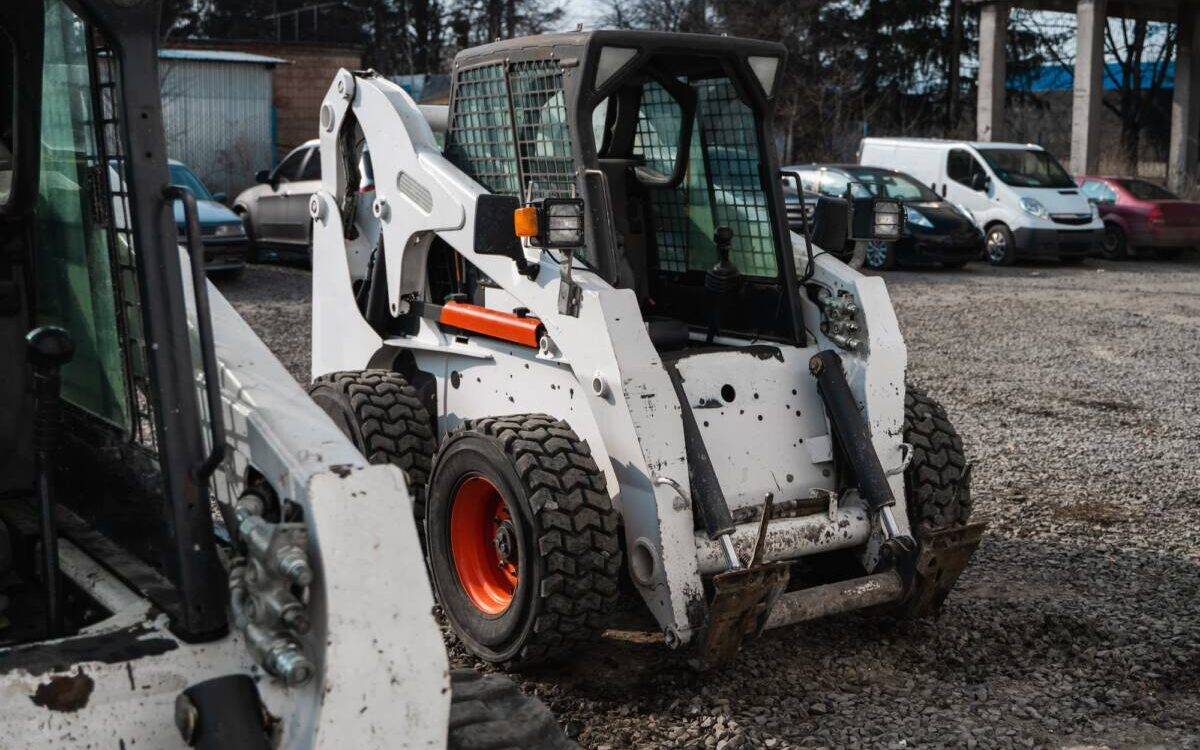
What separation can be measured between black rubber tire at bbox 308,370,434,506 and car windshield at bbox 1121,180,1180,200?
18556mm

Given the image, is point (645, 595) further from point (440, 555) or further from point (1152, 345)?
point (1152, 345)

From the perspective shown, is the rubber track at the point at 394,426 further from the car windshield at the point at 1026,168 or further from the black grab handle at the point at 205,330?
the car windshield at the point at 1026,168

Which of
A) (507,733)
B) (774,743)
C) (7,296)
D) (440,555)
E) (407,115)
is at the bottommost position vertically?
(774,743)

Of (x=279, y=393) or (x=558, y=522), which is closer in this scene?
(x=279, y=393)

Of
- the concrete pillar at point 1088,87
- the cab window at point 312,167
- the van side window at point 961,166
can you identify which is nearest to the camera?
the cab window at point 312,167

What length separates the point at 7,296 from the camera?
317 cm

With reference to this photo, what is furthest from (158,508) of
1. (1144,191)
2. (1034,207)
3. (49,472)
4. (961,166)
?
(1144,191)

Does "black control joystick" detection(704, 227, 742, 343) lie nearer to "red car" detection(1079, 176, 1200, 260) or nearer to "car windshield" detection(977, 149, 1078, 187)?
"car windshield" detection(977, 149, 1078, 187)

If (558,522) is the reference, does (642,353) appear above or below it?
above

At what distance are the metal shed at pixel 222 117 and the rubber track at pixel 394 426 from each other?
63.3ft

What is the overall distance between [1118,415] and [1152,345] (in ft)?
12.0

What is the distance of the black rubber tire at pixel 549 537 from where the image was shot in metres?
4.40

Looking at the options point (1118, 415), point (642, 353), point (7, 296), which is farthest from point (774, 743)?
point (1118, 415)

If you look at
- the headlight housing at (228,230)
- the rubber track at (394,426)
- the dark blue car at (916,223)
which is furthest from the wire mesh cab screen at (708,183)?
the dark blue car at (916,223)
